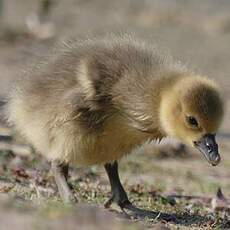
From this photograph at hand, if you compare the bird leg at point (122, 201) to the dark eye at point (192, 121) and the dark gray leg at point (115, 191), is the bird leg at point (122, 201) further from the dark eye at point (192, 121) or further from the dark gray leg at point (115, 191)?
the dark eye at point (192, 121)

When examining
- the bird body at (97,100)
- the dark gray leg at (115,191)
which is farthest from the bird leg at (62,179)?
the dark gray leg at (115,191)

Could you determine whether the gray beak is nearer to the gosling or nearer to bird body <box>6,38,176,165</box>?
the gosling

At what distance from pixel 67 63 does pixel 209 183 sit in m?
2.18

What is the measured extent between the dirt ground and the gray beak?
367 millimetres

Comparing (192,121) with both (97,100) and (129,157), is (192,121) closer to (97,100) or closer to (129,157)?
(97,100)

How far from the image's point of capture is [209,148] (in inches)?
202

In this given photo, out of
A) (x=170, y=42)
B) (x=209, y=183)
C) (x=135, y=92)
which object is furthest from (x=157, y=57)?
(x=170, y=42)

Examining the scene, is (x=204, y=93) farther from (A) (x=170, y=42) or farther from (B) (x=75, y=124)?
(A) (x=170, y=42)

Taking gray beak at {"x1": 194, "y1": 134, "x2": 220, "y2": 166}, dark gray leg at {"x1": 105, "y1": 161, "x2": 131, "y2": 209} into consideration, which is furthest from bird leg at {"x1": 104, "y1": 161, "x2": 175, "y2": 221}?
gray beak at {"x1": 194, "y1": 134, "x2": 220, "y2": 166}

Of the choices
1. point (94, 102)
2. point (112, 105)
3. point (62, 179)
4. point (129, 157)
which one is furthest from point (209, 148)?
point (129, 157)

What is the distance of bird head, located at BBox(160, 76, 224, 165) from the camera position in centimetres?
510

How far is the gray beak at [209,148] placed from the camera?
5.10m

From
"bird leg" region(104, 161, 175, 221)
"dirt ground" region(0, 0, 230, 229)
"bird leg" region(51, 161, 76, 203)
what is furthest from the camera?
"bird leg" region(51, 161, 76, 203)

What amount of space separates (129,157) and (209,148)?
2314 mm
